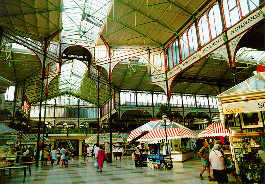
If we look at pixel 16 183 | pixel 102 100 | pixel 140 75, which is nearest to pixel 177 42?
pixel 140 75

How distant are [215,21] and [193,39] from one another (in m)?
Result: 2.63

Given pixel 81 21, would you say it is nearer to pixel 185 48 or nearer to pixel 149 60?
pixel 149 60

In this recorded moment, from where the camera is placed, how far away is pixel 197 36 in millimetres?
15766

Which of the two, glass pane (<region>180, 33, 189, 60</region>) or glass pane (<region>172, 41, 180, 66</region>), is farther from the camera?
glass pane (<region>172, 41, 180, 66</region>)

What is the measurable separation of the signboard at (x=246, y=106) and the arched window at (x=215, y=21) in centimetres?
974

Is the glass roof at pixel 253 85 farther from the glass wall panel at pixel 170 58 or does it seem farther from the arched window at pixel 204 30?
the glass wall panel at pixel 170 58

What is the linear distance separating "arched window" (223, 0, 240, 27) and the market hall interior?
66 mm

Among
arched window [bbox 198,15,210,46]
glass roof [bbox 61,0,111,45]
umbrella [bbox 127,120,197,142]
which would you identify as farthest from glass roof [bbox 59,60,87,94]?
umbrella [bbox 127,120,197,142]

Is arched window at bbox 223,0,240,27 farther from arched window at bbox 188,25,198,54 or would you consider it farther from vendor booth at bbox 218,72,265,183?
vendor booth at bbox 218,72,265,183

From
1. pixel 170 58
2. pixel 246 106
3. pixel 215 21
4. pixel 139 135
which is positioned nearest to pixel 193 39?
pixel 215 21

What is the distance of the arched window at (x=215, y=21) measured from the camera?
531 inches

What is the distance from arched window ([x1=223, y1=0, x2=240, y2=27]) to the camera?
12.0 metres

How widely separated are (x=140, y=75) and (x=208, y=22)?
1767 centimetres

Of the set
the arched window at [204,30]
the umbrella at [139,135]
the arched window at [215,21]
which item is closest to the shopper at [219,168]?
the umbrella at [139,135]
